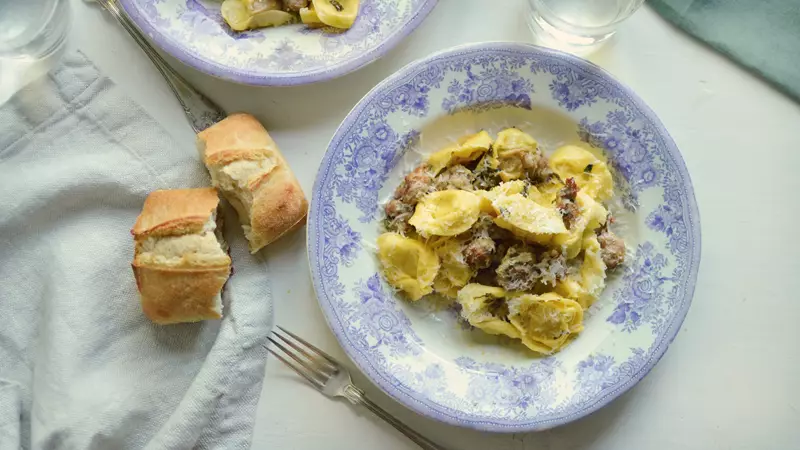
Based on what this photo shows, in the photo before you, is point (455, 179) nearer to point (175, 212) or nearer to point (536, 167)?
point (536, 167)

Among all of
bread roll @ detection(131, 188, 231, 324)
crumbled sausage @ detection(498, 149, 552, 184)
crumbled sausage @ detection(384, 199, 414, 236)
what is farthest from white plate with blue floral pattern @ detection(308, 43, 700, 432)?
bread roll @ detection(131, 188, 231, 324)

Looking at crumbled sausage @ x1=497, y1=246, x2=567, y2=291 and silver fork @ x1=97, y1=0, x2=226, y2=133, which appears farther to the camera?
silver fork @ x1=97, y1=0, x2=226, y2=133

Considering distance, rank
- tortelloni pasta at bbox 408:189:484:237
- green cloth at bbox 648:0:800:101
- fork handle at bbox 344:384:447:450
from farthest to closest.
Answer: green cloth at bbox 648:0:800:101 → fork handle at bbox 344:384:447:450 → tortelloni pasta at bbox 408:189:484:237

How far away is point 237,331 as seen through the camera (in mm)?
1842

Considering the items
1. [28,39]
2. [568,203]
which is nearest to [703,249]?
[568,203]

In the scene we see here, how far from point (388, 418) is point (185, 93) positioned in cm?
100

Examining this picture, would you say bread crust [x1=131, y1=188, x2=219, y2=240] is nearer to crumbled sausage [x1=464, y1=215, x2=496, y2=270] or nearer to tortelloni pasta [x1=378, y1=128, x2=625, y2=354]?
tortelloni pasta [x1=378, y1=128, x2=625, y2=354]

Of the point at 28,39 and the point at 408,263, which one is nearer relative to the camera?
the point at 408,263

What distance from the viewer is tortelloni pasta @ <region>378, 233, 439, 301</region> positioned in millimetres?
1731

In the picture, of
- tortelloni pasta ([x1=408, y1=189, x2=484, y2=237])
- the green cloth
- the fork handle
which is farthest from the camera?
the green cloth

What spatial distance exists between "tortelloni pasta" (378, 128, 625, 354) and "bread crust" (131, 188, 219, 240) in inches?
17.2

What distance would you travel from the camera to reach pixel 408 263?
1.76m

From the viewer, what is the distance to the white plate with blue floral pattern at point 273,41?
5.95 ft

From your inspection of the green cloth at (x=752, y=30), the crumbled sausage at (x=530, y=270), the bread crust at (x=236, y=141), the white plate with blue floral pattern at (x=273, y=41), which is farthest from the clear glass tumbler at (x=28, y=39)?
the green cloth at (x=752, y=30)
